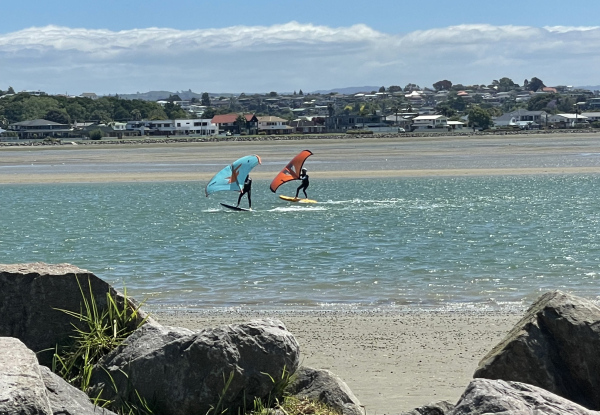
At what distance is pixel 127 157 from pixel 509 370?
2418 inches

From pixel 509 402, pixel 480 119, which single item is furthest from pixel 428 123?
pixel 509 402

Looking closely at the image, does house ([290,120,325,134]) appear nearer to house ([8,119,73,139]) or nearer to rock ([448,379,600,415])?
house ([8,119,73,139])

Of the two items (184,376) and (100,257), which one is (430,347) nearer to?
(184,376)

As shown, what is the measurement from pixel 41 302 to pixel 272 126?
131 meters

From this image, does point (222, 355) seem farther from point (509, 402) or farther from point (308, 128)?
point (308, 128)

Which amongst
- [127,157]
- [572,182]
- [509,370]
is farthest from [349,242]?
[127,157]

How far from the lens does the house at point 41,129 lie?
129250mm

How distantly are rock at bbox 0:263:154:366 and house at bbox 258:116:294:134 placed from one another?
415ft

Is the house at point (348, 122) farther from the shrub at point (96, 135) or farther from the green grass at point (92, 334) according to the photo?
the green grass at point (92, 334)

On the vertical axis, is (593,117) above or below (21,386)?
below

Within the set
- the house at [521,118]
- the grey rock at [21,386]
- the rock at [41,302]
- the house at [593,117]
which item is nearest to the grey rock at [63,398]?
the grey rock at [21,386]

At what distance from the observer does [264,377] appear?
5.52 meters

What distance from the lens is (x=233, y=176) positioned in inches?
1137

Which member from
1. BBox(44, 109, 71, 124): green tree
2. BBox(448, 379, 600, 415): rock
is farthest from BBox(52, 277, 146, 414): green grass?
BBox(44, 109, 71, 124): green tree
